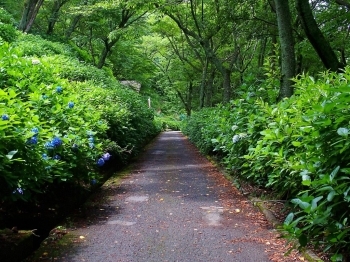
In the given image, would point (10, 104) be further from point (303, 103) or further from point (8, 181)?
point (303, 103)

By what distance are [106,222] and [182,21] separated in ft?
50.2

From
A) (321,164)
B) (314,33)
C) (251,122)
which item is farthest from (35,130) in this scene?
(314,33)

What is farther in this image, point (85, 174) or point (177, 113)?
point (177, 113)

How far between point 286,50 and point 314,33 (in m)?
0.59

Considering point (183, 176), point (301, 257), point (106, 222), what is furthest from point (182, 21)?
point (301, 257)

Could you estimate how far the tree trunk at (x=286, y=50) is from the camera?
6371 millimetres

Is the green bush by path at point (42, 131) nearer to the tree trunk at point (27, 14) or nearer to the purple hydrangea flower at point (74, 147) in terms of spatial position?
the purple hydrangea flower at point (74, 147)

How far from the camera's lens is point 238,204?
5.60m

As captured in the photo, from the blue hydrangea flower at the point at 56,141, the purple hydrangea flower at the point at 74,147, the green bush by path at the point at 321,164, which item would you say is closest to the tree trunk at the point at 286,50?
the green bush by path at the point at 321,164

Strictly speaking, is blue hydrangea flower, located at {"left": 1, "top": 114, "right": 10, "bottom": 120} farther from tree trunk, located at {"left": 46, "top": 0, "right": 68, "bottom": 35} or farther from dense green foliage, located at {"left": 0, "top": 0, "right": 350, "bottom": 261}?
tree trunk, located at {"left": 46, "top": 0, "right": 68, "bottom": 35}

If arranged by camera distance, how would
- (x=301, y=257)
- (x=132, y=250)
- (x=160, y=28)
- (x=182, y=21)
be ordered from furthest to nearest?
(x=160, y=28)
(x=182, y=21)
(x=132, y=250)
(x=301, y=257)

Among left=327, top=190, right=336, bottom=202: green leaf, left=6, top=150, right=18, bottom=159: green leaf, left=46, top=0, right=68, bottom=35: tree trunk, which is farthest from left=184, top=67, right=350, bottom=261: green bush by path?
left=46, top=0, right=68, bottom=35: tree trunk

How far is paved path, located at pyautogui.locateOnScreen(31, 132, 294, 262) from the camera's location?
11.8ft

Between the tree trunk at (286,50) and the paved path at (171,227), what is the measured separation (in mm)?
2020
